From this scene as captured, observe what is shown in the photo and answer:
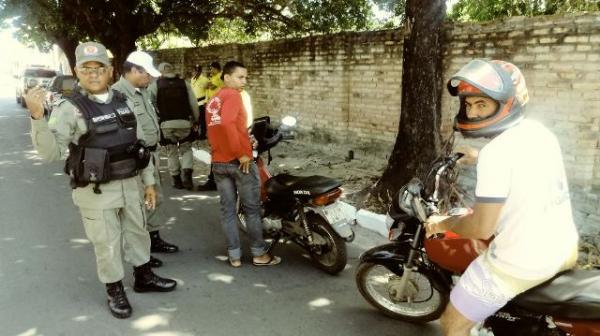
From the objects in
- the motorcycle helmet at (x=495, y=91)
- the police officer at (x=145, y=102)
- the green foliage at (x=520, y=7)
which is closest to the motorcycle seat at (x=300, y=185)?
the police officer at (x=145, y=102)

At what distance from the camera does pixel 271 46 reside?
1053cm

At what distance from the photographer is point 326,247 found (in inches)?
172

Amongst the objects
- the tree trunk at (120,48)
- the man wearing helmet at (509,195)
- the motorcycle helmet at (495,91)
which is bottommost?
the man wearing helmet at (509,195)

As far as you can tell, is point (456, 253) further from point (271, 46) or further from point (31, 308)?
point (271, 46)

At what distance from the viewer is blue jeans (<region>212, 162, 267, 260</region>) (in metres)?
4.39

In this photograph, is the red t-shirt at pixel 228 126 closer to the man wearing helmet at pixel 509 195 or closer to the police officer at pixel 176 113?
the man wearing helmet at pixel 509 195

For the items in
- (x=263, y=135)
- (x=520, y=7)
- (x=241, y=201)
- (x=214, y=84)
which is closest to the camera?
(x=241, y=201)

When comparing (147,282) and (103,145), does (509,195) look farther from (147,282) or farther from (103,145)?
(147,282)

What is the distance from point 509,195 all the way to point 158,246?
149 inches

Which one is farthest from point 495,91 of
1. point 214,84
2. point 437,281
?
point 214,84

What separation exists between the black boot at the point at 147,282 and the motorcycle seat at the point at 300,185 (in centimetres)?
125

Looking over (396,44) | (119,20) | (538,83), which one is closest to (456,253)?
(538,83)

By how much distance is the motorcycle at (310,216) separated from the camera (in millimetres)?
4203

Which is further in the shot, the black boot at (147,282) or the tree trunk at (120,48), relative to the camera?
the tree trunk at (120,48)
